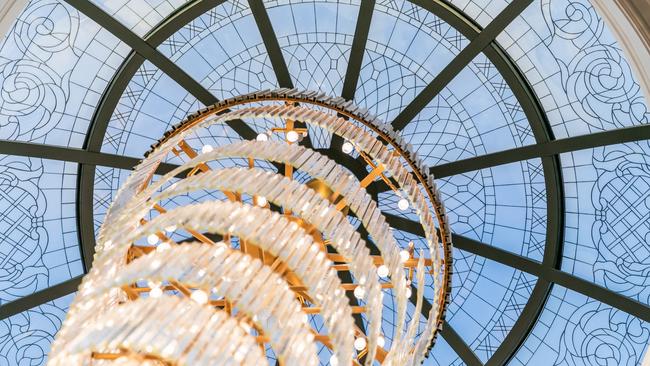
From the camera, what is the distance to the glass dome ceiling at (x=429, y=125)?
7039 mm

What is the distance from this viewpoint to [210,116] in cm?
495

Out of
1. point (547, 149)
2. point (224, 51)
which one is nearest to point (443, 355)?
point (547, 149)

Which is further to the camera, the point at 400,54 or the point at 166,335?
the point at 400,54

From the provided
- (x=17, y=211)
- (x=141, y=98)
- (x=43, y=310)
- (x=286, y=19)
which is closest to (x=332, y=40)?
(x=286, y=19)

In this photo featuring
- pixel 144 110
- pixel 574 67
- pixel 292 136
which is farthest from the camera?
pixel 144 110

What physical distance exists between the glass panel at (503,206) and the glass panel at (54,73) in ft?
15.0

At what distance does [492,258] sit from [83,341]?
607cm

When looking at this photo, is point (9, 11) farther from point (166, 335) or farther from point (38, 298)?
point (166, 335)

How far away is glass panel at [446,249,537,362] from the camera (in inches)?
315

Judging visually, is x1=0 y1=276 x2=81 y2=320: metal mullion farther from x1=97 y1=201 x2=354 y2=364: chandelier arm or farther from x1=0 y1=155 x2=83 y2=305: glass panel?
x1=97 y1=201 x2=354 y2=364: chandelier arm

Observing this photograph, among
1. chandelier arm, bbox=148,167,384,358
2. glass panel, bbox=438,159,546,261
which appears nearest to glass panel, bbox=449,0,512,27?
Result: glass panel, bbox=438,159,546,261

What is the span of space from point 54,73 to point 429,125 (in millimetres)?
4669

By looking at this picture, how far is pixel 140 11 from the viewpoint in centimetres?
700

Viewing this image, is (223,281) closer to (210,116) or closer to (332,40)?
(210,116)
